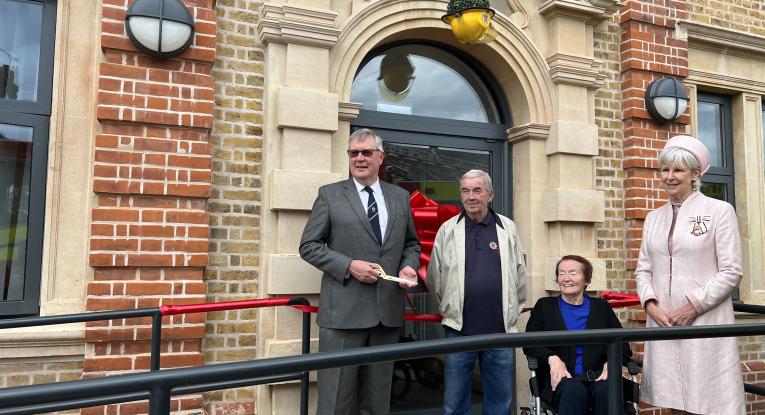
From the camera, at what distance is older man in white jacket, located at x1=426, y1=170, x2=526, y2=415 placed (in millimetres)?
Result: 3320

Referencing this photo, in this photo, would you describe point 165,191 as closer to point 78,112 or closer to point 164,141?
point 164,141

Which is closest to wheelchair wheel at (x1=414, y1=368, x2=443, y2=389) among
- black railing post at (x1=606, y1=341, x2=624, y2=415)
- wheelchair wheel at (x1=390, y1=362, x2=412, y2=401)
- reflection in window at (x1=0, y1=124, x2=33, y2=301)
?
wheelchair wheel at (x1=390, y1=362, x2=412, y2=401)

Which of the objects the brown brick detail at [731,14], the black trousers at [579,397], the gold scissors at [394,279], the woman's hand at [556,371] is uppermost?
the brown brick detail at [731,14]

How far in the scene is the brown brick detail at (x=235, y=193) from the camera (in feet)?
12.3

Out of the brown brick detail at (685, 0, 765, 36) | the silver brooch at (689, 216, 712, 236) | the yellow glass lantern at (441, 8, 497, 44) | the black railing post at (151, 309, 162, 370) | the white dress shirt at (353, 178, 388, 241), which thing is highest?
the brown brick detail at (685, 0, 765, 36)

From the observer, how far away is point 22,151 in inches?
139

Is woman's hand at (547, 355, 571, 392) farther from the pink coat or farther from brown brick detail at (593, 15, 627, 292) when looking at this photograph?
brown brick detail at (593, 15, 627, 292)

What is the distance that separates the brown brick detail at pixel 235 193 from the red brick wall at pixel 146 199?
0.47 ft

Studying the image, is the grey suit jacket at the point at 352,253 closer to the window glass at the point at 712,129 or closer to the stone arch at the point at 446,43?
the stone arch at the point at 446,43

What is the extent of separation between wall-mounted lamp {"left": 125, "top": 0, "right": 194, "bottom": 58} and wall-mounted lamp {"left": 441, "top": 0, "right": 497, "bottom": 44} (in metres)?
1.69

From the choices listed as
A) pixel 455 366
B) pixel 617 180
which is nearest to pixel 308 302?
pixel 455 366

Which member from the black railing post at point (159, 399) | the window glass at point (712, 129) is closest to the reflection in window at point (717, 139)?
the window glass at point (712, 129)

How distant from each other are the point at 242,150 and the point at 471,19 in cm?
172

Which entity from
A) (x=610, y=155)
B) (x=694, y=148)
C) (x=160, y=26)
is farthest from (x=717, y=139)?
(x=160, y=26)
